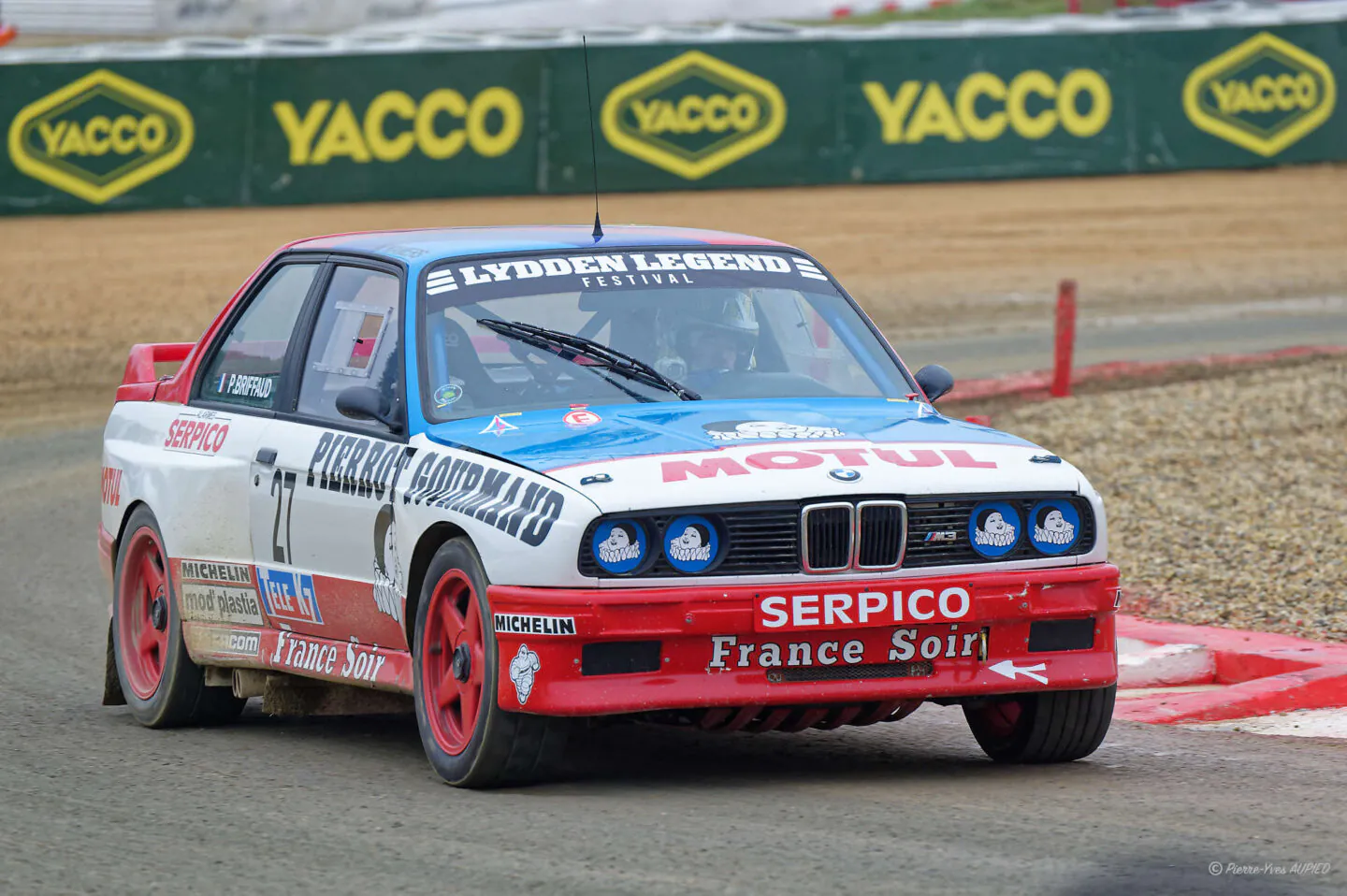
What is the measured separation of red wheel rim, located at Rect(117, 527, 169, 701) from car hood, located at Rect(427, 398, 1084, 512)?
1905mm

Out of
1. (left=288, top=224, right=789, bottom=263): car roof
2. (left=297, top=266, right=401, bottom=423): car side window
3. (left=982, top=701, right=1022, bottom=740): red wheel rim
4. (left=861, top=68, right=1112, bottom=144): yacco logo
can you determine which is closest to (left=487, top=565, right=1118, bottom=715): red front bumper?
(left=982, top=701, right=1022, bottom=740): red wheel rim

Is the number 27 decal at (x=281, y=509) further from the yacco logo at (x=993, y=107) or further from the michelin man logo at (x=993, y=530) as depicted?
the yacco logo at (x=993, y=107)

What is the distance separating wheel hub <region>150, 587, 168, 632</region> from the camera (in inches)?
308

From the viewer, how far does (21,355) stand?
19688 millimetres

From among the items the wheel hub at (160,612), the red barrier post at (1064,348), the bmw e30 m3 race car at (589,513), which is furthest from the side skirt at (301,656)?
the red barrier post at (1064,348)

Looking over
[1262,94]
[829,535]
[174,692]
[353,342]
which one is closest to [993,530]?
[829,535]

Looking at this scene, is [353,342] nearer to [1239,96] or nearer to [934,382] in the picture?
[934,382]

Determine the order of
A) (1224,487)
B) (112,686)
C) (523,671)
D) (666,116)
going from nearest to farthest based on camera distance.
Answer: (523,671), (112,686), (1224,487), (666,116)

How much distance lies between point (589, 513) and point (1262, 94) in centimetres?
2306

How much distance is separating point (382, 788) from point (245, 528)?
1452 millimetres

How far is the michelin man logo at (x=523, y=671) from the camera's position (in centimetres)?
568

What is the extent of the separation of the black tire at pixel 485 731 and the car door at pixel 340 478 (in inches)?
Result: 11.5

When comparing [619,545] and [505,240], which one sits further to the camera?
[505,240]

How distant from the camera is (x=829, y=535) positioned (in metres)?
5.82
